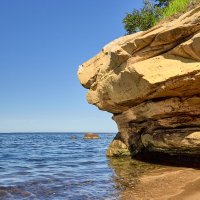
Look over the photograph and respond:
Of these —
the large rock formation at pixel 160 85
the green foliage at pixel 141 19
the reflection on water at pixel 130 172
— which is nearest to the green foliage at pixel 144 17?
the green foliage at pixel 141 19

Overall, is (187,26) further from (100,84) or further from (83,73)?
(83,73)

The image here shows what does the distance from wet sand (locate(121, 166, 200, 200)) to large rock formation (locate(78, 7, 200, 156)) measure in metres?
1.87

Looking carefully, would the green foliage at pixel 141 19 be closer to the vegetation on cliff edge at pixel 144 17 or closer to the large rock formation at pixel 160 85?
the vegetation on cliff edge at pixel 144 17

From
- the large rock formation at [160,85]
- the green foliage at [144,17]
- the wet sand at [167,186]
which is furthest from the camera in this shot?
the green foliage at [144,17]

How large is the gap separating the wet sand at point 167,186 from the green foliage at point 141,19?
1618 centimetres

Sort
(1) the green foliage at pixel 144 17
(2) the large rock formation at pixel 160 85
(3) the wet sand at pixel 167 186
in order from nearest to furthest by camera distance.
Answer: (3) the wet sand at pixel 167 186
(2) the large rock formation at pixel 160 85
(1) the green foliage at pixel 144 17

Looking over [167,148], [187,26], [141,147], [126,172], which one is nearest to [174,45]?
[187,26]

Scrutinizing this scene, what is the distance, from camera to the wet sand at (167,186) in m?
9.28

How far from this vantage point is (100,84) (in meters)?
→ 18.4

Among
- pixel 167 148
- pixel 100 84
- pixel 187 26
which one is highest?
pixel 187 26

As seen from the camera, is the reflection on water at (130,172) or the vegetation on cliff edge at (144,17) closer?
the reflection on water at (130,172)

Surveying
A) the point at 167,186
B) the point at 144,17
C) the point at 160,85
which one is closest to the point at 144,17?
the point at 144,17

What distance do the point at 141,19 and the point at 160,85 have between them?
15075 millimetres

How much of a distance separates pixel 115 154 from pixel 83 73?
6.03 meters
